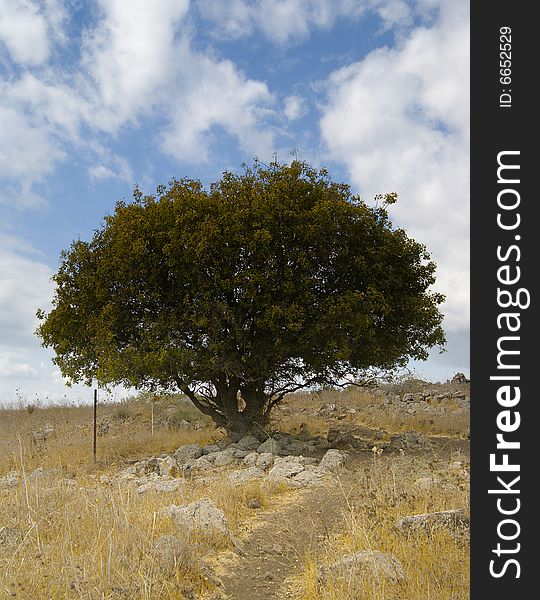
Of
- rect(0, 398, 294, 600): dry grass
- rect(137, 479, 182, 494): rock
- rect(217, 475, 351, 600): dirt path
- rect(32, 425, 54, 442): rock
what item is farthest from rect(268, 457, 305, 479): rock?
rect(32, 425, 54, 442): rock

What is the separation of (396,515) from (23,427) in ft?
74.4

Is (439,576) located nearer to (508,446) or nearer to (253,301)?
(508,446)

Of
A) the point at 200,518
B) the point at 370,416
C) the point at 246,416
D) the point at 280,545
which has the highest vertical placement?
the point at 246,416

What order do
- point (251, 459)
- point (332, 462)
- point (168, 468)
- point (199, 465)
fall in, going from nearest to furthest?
point (332, 462)
point (168, 468)
point (251, 459)
point (199, 465)

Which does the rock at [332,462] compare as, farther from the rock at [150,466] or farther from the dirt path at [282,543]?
the rock at [150,466]

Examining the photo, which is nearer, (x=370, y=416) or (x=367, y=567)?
(x=367, y=567)

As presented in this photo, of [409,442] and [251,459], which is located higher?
[409,442]

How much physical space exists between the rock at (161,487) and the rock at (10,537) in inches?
158

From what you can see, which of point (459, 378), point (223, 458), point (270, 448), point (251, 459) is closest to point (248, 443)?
point (270, 448)

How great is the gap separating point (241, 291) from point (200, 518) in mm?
8887

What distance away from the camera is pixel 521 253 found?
13.0 ft

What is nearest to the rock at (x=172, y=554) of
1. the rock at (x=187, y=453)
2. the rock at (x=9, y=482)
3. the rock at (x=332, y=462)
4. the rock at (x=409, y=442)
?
the rock at (x=332, y=462)

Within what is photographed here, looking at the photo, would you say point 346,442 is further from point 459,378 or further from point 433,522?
point 459,378

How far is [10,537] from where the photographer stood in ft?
22.8
